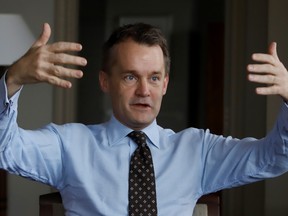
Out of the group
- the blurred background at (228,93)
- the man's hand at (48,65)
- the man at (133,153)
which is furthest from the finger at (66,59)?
the blurred background at (228,93)

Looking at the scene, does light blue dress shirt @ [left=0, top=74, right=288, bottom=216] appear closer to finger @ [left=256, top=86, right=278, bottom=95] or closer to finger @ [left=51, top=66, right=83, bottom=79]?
finger @ [left=256, top=86, right=278, bottom=95]

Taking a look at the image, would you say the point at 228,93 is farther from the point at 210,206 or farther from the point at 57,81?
the point at 57,81

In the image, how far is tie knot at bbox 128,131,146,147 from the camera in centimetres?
153

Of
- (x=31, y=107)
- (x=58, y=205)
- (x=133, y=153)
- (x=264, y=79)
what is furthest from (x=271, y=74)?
(x=31, y=107)

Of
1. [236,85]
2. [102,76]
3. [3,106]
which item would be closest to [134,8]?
[236,85]

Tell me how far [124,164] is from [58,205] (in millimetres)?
220

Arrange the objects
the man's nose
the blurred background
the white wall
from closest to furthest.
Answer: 1. the man's nose
2. the blurred background
3. the white wall

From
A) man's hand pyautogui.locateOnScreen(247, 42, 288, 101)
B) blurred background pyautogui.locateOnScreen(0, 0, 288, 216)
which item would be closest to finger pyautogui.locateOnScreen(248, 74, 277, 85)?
man's hand pyautogui.locateOnScreen(247, 42, 288, 101)

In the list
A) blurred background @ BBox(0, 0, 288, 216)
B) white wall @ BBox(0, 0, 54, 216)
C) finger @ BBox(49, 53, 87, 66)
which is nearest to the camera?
finger @ BBox(49, 53, 87, 66)

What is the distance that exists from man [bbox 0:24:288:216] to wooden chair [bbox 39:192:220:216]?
0.04 m

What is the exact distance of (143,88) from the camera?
4.76ft

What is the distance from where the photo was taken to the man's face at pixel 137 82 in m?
1.47

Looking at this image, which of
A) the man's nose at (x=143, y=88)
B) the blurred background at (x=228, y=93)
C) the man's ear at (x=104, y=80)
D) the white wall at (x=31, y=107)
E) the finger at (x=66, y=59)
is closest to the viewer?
the finger at (x=66, y=59)

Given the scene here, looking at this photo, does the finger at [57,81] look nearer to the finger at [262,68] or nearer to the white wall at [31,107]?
the finger at [262,68]
